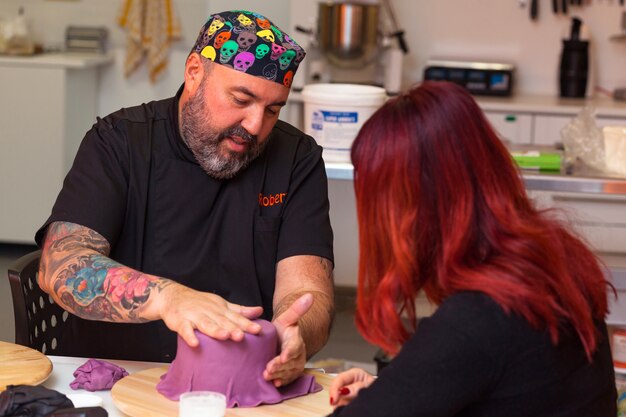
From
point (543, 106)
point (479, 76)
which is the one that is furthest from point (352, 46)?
point (543, 106)

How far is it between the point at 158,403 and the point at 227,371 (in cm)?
11

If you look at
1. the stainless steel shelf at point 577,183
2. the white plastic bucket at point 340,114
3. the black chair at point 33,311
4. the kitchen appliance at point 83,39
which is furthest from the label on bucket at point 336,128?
the kitchen appliance at point 83,39

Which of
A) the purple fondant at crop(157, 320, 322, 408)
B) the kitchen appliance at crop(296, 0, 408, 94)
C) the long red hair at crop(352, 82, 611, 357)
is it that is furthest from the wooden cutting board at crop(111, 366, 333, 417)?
the kitchen appliance at crop(296, 0, 408, 94)

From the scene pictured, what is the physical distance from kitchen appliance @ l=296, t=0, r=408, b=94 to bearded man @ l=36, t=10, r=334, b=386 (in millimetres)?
2358

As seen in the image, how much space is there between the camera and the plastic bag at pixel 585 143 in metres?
2.89

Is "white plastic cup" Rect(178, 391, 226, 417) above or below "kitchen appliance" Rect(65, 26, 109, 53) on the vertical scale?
below

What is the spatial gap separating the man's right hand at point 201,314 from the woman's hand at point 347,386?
0.49 ft

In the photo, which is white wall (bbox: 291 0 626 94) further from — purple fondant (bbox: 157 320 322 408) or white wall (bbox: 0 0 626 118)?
purple fondant (bbox: 157 320 322 408)

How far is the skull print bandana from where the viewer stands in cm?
190

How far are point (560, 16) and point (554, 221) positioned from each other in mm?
3772

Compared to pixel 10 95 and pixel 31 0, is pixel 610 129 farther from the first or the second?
pixel 31 0

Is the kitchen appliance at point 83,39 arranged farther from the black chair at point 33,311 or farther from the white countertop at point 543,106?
the black chair at point 33,311

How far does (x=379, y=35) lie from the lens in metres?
4.49

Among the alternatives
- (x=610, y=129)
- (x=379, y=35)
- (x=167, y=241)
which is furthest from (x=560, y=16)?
(x=167, y=241)
